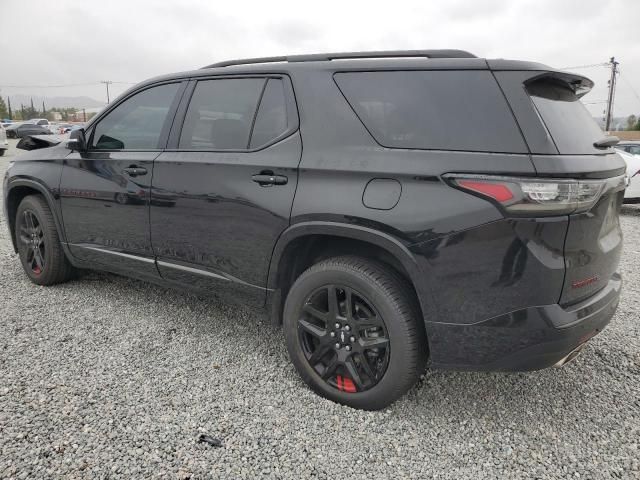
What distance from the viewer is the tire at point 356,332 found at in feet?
7.22

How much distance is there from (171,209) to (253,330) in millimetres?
1033

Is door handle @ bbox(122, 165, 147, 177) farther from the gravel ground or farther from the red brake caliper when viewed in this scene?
the red brake caliper

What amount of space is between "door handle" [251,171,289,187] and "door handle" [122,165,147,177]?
0.96m

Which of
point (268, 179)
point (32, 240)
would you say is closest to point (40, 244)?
point (32, 240)

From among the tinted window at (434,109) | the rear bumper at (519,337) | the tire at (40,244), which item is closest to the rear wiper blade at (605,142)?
the tinted window at (434,109)

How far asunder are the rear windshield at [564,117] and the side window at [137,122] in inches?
88.3

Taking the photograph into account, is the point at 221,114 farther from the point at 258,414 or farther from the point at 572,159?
the point at 572,159

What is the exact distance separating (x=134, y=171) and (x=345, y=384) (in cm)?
195

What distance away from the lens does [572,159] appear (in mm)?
1903

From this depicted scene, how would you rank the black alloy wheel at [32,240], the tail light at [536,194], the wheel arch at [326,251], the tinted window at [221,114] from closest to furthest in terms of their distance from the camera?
the tail light at [536,194] → the wheel arch at [326,251] → the tinted window at [221,114] → the black alloy wheel at [32,240]

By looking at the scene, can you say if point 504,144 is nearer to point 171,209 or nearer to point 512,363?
point 512,363

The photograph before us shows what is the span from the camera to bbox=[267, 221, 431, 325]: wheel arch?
2.10 m

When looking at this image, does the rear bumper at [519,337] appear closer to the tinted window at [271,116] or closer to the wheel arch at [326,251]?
the wheel arch at [326,251]

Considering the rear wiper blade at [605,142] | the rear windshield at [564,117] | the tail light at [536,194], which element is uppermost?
the rear windshield at [564,117]
